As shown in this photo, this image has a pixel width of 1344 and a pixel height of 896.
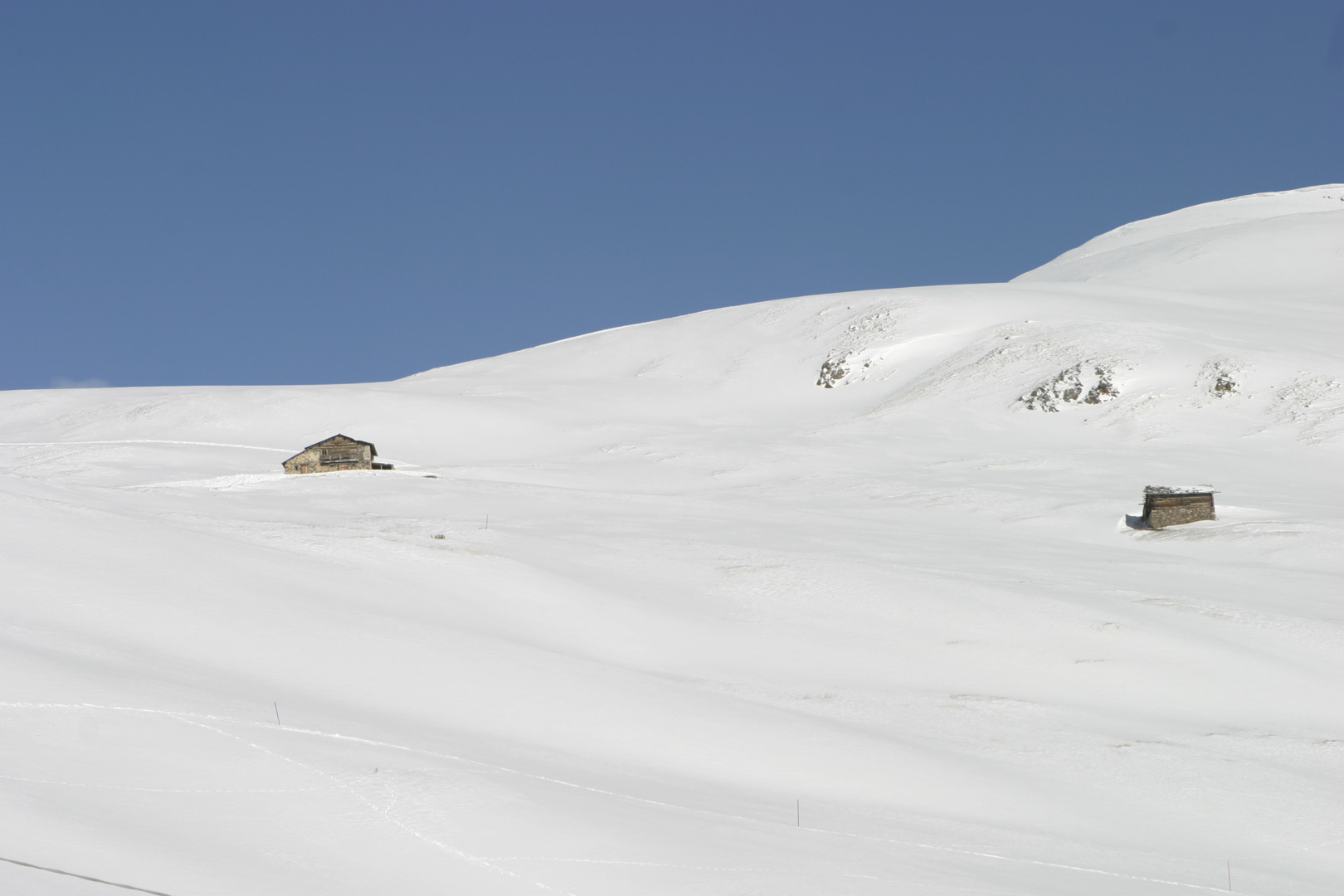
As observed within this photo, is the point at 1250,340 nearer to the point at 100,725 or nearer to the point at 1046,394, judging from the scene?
the point at 1046,394

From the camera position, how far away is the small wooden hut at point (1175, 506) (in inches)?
1540

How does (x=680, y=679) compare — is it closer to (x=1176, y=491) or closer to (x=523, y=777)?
(x=523, y=777)

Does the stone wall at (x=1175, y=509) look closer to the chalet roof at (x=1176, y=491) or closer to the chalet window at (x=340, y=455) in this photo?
the chalet roof at (x=1176, y=491)

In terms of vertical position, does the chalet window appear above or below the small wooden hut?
above

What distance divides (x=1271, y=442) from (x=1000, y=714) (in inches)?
1582

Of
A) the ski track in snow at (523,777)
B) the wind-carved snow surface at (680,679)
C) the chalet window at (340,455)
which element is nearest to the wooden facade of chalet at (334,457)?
the chalet window at (340,455)

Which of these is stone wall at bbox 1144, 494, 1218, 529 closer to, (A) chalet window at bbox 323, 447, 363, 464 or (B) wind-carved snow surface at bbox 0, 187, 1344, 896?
(B) wind-carved snow surface at bbox 0, 187, 1344, 896

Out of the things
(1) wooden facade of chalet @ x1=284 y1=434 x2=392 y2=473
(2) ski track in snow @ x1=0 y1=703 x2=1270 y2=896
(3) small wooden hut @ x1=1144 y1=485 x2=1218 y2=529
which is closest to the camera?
(2) ski track in snow @ x1=0 y1=703 x2=1270 y2=896

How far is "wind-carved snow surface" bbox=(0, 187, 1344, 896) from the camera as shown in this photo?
11.5 meters

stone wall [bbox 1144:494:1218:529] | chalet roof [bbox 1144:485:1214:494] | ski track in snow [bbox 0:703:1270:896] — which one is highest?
chalet roof [bbox 1144:485:1214:494]

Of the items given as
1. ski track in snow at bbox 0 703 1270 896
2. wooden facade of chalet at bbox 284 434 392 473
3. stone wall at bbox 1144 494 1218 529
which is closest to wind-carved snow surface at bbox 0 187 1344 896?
ski track in snow at bbox 0 703 1270 896

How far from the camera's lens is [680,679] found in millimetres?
21172

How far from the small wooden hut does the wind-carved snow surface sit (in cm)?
93

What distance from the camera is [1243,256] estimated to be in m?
103
